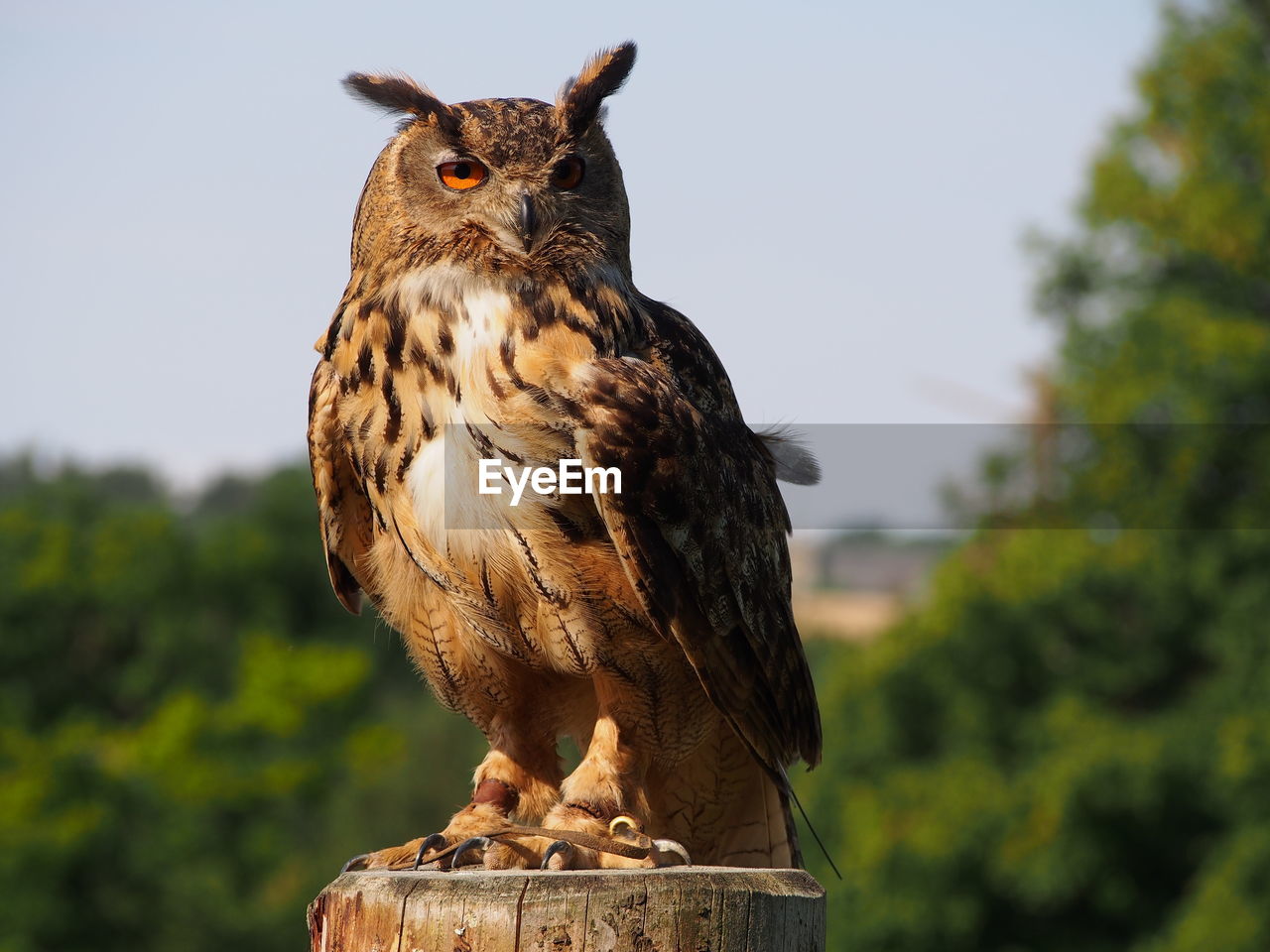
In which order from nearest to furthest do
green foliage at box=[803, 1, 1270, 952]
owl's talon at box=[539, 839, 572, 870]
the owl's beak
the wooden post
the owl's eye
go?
the wooden post, owl's talon at box=[539, 839, 572, 870], the owl's beak, the owl's eye, green foliage at box=[803, 1, 1270, 952]

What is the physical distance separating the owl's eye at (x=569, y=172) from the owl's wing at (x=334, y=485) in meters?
0.67

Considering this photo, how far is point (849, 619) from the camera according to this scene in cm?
4094

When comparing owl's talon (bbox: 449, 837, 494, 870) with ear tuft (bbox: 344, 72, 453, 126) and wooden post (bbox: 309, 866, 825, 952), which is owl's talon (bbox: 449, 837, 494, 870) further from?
ear tuft (bbox: 344, 72, 453, 126)

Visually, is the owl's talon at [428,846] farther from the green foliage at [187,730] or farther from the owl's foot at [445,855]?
the green foliage at [187,730]

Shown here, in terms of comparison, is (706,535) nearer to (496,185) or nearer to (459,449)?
→ (459,449)

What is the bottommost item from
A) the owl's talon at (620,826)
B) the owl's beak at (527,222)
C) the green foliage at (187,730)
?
the green foliage at (187,730)

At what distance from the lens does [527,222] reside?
303 cm

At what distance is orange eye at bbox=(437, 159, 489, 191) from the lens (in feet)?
10.2

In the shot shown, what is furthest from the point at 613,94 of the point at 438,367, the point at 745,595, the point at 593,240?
the point at 745,595

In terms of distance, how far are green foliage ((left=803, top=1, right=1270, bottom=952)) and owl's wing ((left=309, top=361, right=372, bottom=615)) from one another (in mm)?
12574

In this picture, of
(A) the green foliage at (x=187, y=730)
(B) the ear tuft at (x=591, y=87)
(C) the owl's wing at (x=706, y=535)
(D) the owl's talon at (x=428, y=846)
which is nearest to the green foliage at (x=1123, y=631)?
(A) the green foliage at (x=187, y=730)

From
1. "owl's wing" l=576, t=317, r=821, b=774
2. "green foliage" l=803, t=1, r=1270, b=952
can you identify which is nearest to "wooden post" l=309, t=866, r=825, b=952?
"owl's wing" l=576, t=317, r=821, b=774

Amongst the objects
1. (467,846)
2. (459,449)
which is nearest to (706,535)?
(459,449)

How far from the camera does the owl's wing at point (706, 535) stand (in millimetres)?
2879
